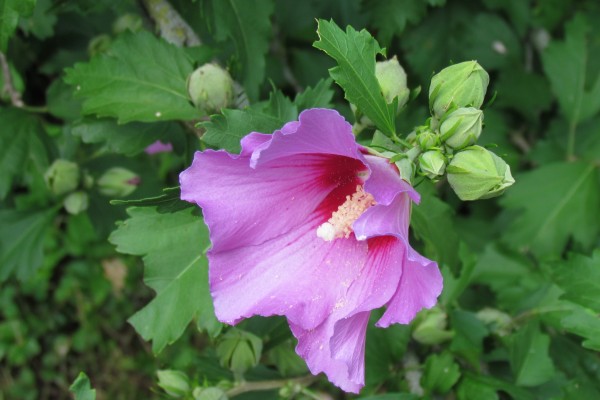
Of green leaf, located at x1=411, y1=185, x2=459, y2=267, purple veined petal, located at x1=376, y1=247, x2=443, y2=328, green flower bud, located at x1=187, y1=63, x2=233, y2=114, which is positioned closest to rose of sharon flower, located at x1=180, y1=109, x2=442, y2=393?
purple veined petal, located at x1=376, y1=247, x2=443, y2=328

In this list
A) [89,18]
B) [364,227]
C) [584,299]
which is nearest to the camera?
[364,227]

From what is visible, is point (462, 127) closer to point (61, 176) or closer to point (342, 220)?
point (342, 220)

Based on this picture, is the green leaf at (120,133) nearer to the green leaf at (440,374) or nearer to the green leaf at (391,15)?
the green leaf at (391,15)

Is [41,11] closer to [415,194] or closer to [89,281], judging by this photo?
[415,194]

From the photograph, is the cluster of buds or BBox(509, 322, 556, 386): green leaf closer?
the cluster of buds

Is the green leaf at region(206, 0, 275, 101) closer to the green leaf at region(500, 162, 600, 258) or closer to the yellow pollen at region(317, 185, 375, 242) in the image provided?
the yellow pollen at region(317, 185, 375, 242)

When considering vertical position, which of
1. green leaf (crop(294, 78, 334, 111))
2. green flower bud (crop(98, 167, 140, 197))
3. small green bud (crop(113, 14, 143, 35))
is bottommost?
green flower bud (crop(98, 167, 140, 197))

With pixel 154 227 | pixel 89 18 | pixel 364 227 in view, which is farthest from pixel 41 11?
pixel 364 227
